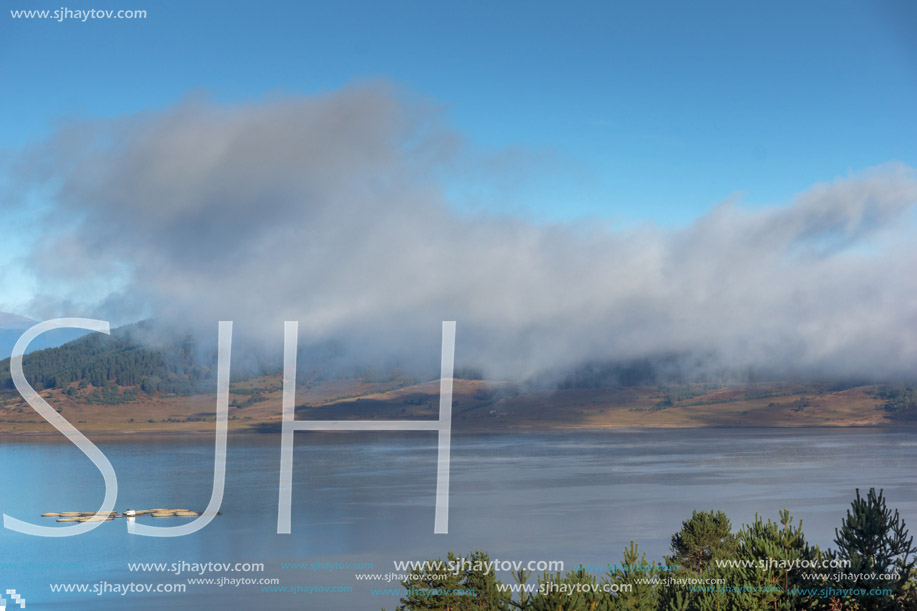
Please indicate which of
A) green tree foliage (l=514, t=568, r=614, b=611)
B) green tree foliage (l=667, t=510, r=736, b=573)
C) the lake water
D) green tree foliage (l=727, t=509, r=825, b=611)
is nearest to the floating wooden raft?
the lake water

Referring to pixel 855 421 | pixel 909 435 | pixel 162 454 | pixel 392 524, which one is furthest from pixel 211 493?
pixel 855 421

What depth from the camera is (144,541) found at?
61.9 meters

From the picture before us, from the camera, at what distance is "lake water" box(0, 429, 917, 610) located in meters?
49.0

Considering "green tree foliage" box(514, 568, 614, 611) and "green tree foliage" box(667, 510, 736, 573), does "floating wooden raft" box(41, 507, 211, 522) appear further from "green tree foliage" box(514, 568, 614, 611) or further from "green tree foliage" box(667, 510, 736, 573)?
"green tree foliage" box(514, 568, 614, 611)

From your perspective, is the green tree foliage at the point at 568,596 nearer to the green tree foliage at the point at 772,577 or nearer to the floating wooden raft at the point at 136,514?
the green tree foliage at the point at 772,577

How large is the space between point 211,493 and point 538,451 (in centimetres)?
7041

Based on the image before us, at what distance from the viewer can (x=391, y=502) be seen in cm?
7725

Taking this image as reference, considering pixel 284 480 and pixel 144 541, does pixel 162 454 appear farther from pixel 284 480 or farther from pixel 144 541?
pixel 144 541

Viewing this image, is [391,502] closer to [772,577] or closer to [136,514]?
[136,514]

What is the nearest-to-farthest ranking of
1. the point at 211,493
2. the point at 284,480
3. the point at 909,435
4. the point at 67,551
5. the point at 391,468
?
the point at 67,551 < the point at 211,493 < the point at 284,480 < the point at 391,468 < the point at 909,435

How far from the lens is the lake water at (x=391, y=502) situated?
49.0 metres

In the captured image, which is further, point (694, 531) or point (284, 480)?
point (284, 480)

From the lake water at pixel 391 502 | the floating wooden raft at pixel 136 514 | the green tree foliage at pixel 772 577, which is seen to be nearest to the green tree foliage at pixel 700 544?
the green tree foliage at pixel 772 577

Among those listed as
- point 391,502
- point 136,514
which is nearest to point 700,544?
point 391,502
